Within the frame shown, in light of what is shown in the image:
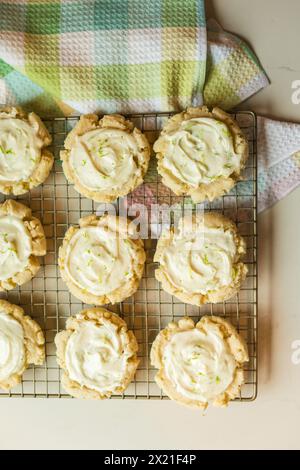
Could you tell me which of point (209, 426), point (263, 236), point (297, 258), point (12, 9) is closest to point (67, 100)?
point (12, 9)

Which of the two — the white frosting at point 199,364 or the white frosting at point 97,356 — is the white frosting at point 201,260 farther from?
the white frosting at point 97,356

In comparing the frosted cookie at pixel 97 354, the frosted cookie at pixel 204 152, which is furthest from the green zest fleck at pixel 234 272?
the frosted cookie at pixel 97 354

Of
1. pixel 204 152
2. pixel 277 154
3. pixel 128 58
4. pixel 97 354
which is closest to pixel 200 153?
pixel 204 152

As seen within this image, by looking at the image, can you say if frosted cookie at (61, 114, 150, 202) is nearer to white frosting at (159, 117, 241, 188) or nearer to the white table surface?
white frosting at (159, 117, 241, 188)

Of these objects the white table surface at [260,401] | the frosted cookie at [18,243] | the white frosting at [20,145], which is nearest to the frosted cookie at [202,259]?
the white table surface at [260,401]

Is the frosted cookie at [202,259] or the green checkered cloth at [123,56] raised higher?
the green checkered cloth at [123,56]

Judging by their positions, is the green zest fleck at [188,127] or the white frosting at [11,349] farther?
the white frosting at [11,349]
